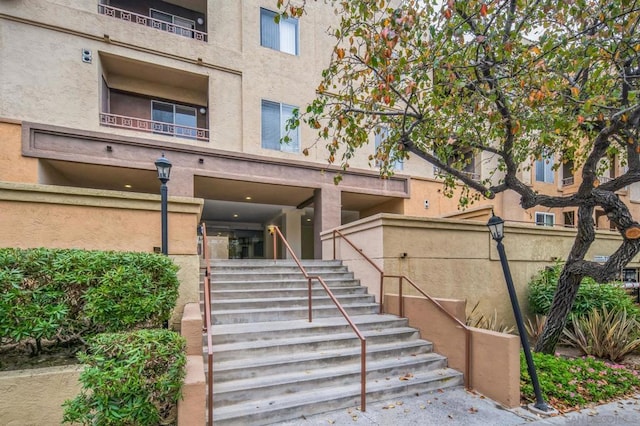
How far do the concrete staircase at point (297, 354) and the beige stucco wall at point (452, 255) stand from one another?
3.68 ft

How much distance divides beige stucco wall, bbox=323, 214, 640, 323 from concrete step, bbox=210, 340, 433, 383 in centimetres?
163

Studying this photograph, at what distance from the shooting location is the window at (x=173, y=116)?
11789mm

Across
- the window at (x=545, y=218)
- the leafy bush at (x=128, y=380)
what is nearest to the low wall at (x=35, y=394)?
the leafy bush at (x=128, y=380)

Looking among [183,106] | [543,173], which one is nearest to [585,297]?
[543,173]

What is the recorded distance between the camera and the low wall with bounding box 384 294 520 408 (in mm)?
4598

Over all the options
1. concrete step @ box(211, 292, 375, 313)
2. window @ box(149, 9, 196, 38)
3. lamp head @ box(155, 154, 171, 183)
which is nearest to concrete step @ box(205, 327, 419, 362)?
concrete step @ box(211, 292, 375, 313)

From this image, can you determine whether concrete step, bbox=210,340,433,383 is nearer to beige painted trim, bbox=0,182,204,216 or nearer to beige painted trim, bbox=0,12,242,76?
beige painted trim, bbox=0,182,204,216

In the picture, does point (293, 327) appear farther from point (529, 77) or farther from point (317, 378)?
point (529, 77)

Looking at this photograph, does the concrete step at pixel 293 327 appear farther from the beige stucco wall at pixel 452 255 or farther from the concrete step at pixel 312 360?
the beige stucco wall at pixel 452 255

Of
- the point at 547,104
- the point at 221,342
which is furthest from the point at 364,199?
the point at 221,342

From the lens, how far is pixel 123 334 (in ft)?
11.9

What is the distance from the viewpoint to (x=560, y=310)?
624 centimetres

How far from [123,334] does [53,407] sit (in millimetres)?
1382

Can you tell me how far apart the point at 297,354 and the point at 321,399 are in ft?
3.11
